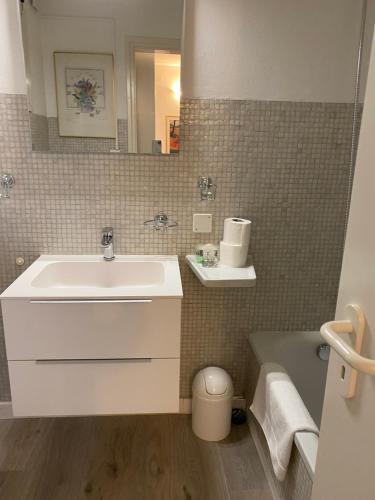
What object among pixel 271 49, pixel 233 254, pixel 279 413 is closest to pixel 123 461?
pixel 279 413

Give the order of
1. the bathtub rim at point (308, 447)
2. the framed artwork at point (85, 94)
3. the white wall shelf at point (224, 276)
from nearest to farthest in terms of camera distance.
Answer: the bathtub rim at point (308, 447) → the white wall shelf at point (224, 276) → the framed artwork at point (85, 94)

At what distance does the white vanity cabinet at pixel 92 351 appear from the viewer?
1.25m

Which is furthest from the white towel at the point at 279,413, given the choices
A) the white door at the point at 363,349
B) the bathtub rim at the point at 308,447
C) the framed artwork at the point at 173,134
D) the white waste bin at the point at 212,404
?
the framed artwork at the point at 173,134

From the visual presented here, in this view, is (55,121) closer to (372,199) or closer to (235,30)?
(235,30)

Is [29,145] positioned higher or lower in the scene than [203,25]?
lower

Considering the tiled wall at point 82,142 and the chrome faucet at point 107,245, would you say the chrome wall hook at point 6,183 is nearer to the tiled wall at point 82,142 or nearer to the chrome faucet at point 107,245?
the tiled wall at point 82,142

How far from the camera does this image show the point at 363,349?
2.17ft

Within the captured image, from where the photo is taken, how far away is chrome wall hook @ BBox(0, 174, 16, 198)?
5.27ft

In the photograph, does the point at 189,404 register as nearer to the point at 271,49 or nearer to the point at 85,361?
the point at 85,361

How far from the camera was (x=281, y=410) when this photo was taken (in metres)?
1.37

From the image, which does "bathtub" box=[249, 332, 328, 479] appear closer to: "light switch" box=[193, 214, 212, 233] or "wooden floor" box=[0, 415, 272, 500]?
"wooden floor" box=[0, 415, 272, 500]

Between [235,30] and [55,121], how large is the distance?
0.86 m

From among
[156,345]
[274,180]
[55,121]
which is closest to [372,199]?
[156,345]

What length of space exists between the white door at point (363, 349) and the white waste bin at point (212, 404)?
988 mm
